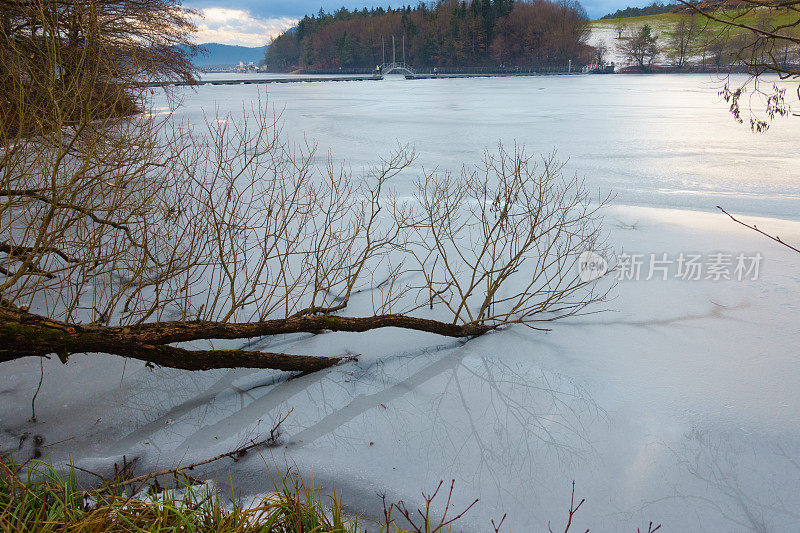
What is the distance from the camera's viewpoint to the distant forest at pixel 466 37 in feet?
247

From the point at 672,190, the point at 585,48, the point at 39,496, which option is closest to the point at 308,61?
the point at 585,48

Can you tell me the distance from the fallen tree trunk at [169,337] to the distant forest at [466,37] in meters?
75.8

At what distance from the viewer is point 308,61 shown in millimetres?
99062

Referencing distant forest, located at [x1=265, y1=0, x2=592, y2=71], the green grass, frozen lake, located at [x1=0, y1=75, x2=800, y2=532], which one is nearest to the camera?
the green grass

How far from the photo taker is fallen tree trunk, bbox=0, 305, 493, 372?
3.57 metres

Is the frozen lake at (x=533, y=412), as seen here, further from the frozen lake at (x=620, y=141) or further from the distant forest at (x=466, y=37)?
the distant forest at (x=466, y=37)

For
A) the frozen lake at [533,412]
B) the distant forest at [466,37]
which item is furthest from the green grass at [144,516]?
the distant forest at [466,37]

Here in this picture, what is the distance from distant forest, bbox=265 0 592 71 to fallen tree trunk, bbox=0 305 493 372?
249 ft

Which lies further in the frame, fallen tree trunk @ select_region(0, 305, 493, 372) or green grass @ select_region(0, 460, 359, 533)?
fallen tree trunk @ select_region(0, 305, 493, 372)

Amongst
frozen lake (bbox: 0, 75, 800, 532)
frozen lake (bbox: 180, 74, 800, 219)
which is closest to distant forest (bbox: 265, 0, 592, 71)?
frozen lake (bbox: 180, 74, 800, 219)

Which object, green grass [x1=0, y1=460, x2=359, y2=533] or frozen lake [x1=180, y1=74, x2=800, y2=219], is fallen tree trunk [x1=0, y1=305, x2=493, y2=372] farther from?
frozen lake [x1=180, y1=74, x2=800, y2=219]

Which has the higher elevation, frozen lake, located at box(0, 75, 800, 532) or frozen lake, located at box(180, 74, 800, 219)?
frozen lake, located at box(180, 74, 800, 219)

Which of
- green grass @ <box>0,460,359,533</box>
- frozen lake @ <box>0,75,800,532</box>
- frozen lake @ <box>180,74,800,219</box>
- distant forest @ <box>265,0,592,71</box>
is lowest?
frozen lake @ <box>0,75,800,532</box>

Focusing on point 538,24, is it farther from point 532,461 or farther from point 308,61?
point 532,461
